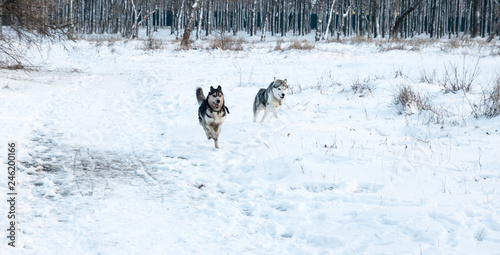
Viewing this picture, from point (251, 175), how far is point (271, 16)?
65.8 meters

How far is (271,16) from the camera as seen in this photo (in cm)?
6881

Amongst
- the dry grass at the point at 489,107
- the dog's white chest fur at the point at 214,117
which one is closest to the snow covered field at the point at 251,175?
the dry grass at the point at 489,107

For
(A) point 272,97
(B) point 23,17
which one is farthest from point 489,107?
(B) point 23,17

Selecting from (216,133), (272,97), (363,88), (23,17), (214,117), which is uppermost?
(23,17)

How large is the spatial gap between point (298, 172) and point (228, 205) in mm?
1408

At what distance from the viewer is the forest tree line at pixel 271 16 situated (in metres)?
14.5

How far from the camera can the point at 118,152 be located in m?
6.94

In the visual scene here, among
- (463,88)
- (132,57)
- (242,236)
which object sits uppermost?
(132,57)

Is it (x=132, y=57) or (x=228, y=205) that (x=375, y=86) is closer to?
(x=228, y=205)

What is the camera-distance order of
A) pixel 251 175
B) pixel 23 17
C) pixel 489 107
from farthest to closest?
pixel 23 17 → pixel 489 107 → pixel 251 175

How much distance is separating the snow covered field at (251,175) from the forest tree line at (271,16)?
348cm

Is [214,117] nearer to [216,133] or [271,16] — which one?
[216,133]

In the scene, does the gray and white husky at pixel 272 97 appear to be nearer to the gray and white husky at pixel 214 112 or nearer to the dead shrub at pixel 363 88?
the gray and white husky at pixel 214 112

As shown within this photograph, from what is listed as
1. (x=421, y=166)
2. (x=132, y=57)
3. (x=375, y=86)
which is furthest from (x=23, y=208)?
(x=132, y=57)
